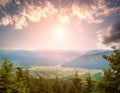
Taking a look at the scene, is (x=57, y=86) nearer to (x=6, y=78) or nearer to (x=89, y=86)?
(x=89, y=86)

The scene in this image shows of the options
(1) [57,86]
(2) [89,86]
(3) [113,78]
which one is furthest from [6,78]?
(1) [57,86]

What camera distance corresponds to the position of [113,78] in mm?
22203

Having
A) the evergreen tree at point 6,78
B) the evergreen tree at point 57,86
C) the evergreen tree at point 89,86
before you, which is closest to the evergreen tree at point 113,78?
the evergreen tree at point 6,78

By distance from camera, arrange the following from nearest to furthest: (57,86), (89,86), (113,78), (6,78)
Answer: (113,78) → (6,78) → (89,86) → (57,86)

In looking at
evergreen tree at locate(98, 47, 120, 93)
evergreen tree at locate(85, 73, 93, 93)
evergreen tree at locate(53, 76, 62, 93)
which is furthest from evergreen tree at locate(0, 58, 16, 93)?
evergreen tree at locate(53, 76, 62, 93)

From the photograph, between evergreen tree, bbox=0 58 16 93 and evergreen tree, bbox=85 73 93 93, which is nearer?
evergreen tree, bbox=0 58 16 93

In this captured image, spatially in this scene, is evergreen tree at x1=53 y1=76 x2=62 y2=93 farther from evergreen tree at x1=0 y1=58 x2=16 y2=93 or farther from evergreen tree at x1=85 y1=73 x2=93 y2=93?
evergreen tree at x1=0 y1=58 x2=16 y2=93

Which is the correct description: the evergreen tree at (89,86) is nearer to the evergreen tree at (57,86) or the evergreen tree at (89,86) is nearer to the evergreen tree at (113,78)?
the evergreen tree at (57,86)

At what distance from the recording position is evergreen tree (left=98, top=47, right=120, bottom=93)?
70.2 ft

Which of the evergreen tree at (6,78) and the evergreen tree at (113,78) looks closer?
the evergreen tree at (113,78)

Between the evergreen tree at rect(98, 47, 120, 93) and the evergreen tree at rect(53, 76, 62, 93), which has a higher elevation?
the evergreen tree at rect(98, 47, 120, 93)

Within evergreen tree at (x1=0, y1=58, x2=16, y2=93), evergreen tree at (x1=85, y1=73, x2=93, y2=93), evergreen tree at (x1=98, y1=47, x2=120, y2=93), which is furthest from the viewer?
evergreen tree at (x1=85, y1=73, x2=93, y2=93)

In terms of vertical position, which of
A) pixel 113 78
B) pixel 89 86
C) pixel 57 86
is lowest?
pixel 57 86

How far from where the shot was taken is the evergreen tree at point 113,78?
70.2ft
